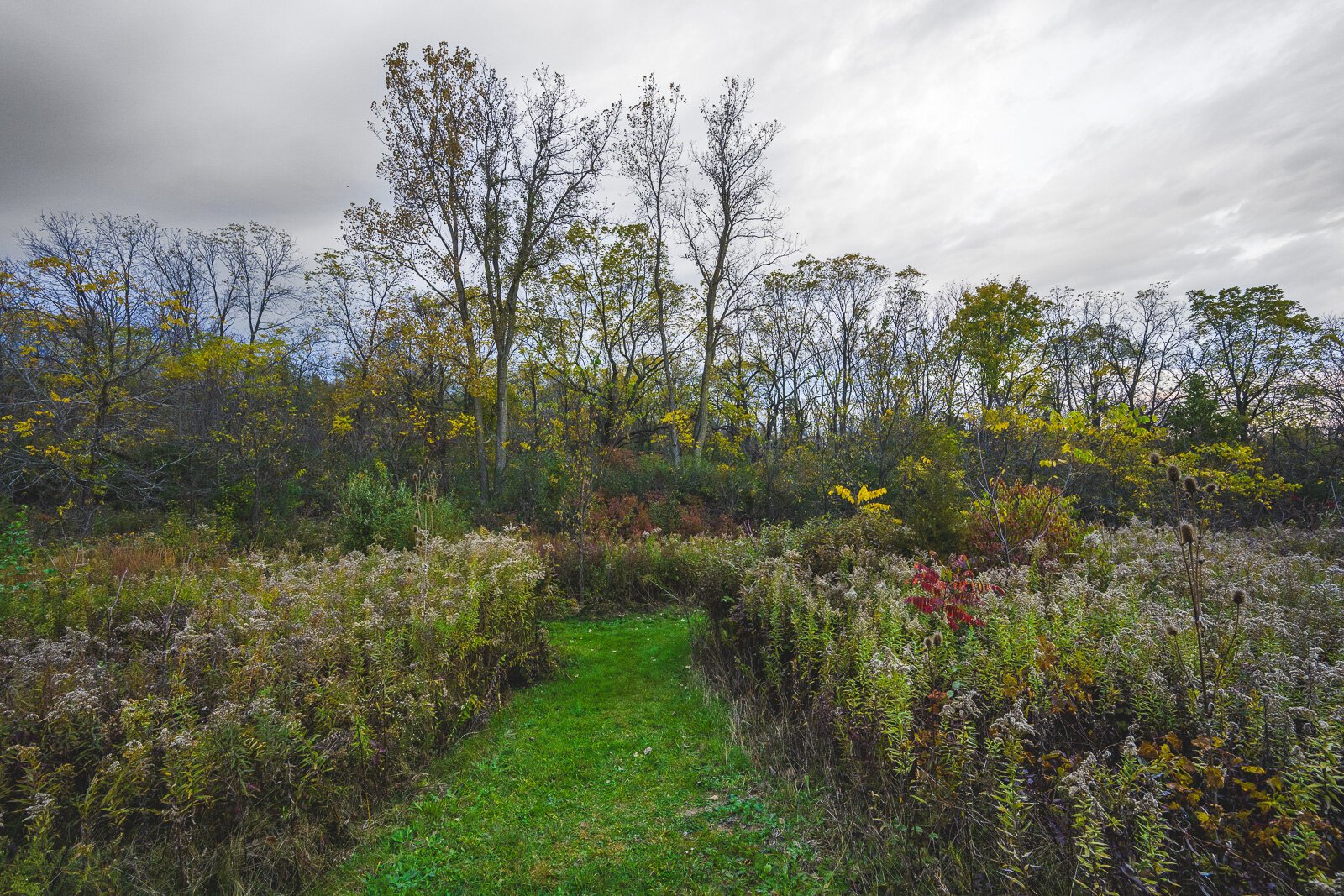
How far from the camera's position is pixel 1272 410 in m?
16.1

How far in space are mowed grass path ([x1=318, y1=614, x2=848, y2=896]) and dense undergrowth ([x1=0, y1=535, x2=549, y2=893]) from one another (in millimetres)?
336

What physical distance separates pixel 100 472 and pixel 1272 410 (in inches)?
1145

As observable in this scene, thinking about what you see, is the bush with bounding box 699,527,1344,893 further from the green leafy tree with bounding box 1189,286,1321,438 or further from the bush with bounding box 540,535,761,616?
the green leafy tree with bounding box 1189,286,1321,438

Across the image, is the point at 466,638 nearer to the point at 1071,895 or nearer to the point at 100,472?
the point at 1071,895

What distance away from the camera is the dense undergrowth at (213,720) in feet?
7.75

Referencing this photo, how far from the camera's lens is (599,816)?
3.30 m

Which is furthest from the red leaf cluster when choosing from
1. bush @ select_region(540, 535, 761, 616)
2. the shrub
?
bush @ select_region(540, 535, 761, 616)

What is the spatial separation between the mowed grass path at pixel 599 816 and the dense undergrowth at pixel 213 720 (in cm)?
34

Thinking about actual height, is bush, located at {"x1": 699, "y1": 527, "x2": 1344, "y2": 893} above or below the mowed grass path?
above

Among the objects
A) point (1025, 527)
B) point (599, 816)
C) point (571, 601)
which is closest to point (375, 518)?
point (571, 601)

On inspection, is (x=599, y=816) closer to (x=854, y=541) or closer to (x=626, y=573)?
(x=854, y=541)

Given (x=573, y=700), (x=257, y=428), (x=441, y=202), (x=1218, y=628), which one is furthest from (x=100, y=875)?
(x=441, y=202)

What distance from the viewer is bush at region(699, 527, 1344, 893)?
1.77m

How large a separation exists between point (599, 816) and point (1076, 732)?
102 inches
